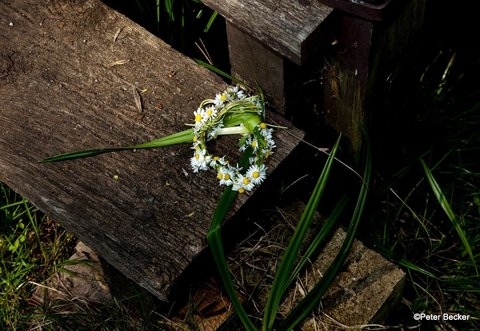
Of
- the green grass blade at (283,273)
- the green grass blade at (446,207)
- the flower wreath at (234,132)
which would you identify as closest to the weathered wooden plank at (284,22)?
the flower wreath at (234,132)

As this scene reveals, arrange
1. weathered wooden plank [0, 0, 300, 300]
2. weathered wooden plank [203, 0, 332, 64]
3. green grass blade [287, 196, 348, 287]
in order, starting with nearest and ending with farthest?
weathered wooden plank [203, 0, 332, 64] < weathered wooden plank [0, 0, 300, 300] < green grass blade [287, 196, 348, 287]

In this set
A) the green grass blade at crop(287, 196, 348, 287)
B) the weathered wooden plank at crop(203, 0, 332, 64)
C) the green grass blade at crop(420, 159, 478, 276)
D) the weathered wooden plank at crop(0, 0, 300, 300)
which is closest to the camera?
the weathered wooden plank at crop(203, 0, 332, 64)

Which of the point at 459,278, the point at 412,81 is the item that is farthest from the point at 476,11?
the point at 459,278

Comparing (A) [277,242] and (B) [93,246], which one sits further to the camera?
(A) [277,242]

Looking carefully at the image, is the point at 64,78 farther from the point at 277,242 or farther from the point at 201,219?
the point at 277,242

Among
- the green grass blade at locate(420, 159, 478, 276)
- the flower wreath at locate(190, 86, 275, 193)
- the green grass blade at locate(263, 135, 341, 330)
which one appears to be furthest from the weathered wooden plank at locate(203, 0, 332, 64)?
the green grass blade at locate(420, 159, 478, 276)

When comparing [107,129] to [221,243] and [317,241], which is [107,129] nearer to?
[221,243]

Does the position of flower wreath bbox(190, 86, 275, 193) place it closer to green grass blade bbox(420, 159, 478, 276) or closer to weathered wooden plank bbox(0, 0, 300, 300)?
weathered wooden plank bbox(0, 0, 300, 300)
